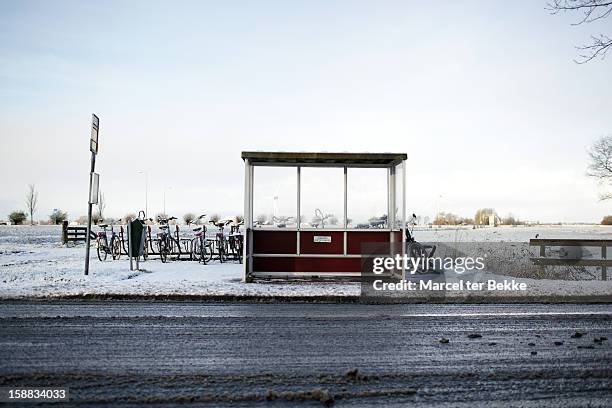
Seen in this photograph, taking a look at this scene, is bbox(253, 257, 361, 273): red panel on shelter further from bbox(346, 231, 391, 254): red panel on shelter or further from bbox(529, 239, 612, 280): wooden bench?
bbox(529, 239, 612, 280): wooden bench

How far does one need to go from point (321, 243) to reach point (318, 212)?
2.72ft

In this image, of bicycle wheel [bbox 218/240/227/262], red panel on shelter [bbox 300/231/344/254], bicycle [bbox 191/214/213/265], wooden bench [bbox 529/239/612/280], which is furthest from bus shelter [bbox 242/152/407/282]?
bicycle wheel [bbox 218/240/227/262]

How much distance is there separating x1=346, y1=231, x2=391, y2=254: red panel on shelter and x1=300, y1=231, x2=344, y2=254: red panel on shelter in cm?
23

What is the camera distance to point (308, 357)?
21.8 feet

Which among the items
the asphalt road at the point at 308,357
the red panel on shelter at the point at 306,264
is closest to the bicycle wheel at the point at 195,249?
the red panel on shelter at the point at 306,264

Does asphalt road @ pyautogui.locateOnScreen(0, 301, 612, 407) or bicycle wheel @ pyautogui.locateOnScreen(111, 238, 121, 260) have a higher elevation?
bicycle wheel @ pyautogui.locateOnScreen(111, 238, 121, 260)

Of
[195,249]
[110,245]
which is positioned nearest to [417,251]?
[195,249]

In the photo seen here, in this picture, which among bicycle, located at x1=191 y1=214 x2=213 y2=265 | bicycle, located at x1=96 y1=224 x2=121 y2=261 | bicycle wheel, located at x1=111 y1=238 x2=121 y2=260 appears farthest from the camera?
bicycle wheel, located at x1=111 y1=238 x2=121 y2=260

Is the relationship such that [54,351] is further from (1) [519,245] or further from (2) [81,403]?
(1) [519,245]

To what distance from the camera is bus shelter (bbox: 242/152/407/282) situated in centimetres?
1592

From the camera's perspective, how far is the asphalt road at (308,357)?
5.20 m

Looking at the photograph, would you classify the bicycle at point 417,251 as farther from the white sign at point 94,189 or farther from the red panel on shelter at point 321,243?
the white sign at point 94,189

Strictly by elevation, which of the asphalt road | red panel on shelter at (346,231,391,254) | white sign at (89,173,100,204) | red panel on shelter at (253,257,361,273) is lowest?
the asphalt road

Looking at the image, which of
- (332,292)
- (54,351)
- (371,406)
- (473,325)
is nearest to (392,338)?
(473,325)
